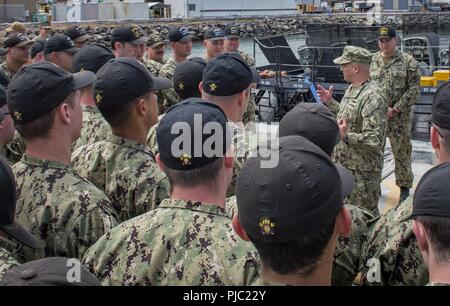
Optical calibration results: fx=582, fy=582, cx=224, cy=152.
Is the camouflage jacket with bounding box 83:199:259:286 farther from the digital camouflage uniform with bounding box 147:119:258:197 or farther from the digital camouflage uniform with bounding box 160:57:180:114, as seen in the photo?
the digital camouflage uniform with bounding box 160:57:180:114

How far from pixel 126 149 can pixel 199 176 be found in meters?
1.04

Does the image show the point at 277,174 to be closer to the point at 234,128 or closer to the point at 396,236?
the point at 396,236

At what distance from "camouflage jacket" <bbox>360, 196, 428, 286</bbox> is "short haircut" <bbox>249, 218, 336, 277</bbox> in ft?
3.14

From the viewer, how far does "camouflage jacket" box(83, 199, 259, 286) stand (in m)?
2.30

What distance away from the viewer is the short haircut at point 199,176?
2527 millimetres

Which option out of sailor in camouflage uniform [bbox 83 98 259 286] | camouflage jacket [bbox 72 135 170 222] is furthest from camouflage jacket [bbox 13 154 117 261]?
camouflage jacket [bbox 72 135 170 222]

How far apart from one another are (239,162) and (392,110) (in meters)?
4.36

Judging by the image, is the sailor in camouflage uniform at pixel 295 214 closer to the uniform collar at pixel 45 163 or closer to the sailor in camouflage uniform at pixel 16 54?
the uniform collar at pixel 45 163

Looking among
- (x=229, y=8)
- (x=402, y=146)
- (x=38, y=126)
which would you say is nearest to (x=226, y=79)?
(x=38, y=126)

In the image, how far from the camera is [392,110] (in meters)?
7.49

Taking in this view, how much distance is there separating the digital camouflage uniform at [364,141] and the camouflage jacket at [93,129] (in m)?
2.45

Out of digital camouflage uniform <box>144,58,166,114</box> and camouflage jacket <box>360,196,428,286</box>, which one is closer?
camouflage jacket <box>360,196,428,286</box>

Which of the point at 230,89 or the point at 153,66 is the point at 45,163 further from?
the point at 153,66

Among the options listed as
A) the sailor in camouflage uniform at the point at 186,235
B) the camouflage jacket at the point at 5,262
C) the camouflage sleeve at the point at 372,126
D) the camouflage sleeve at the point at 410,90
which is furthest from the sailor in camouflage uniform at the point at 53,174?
the camouflage sleeve at the point at 410,90
